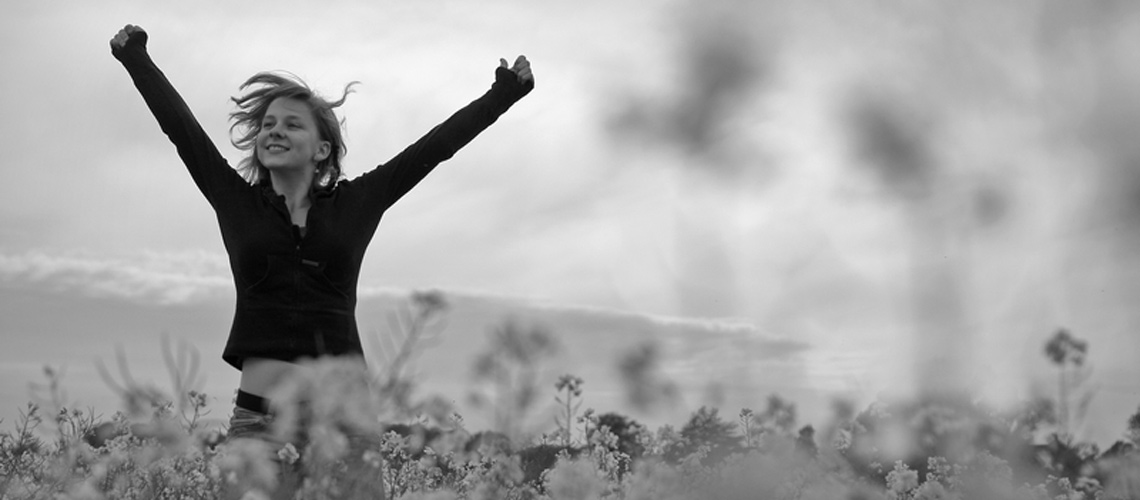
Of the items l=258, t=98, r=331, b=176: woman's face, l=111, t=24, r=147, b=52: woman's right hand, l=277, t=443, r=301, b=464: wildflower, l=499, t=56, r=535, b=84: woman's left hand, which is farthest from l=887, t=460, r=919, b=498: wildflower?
l=111, t=24, r=147, b=52: woman's right hand

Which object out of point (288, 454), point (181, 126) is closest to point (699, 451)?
point (288, 454)

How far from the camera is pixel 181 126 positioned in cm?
467

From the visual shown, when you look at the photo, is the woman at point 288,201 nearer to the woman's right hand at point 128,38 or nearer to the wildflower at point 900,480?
the woman's right hand at point 128,38

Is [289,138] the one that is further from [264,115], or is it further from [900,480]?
[900,480]

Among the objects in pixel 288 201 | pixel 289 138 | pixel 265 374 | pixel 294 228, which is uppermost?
pixel 289 138

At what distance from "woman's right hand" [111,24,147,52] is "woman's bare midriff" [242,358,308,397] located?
191 centimetres

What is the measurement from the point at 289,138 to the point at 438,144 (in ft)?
2.07

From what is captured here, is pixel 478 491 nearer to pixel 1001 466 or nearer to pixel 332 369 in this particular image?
pixel 332 369

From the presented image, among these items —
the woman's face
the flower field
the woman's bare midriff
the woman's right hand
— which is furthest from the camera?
the woman's right hand

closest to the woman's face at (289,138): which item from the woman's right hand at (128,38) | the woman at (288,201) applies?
the woman at (288,201)

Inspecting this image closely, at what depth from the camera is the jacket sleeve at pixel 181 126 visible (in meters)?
4.50

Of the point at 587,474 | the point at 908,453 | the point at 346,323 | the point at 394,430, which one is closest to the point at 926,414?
the point at 908,453

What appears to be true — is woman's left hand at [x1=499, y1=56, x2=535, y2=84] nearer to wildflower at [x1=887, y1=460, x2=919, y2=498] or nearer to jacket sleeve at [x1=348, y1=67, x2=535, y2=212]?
jacket sleeve at [x1=348, y1=67, x2=535, y2=212]

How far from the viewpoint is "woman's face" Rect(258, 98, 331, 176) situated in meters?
4.42
